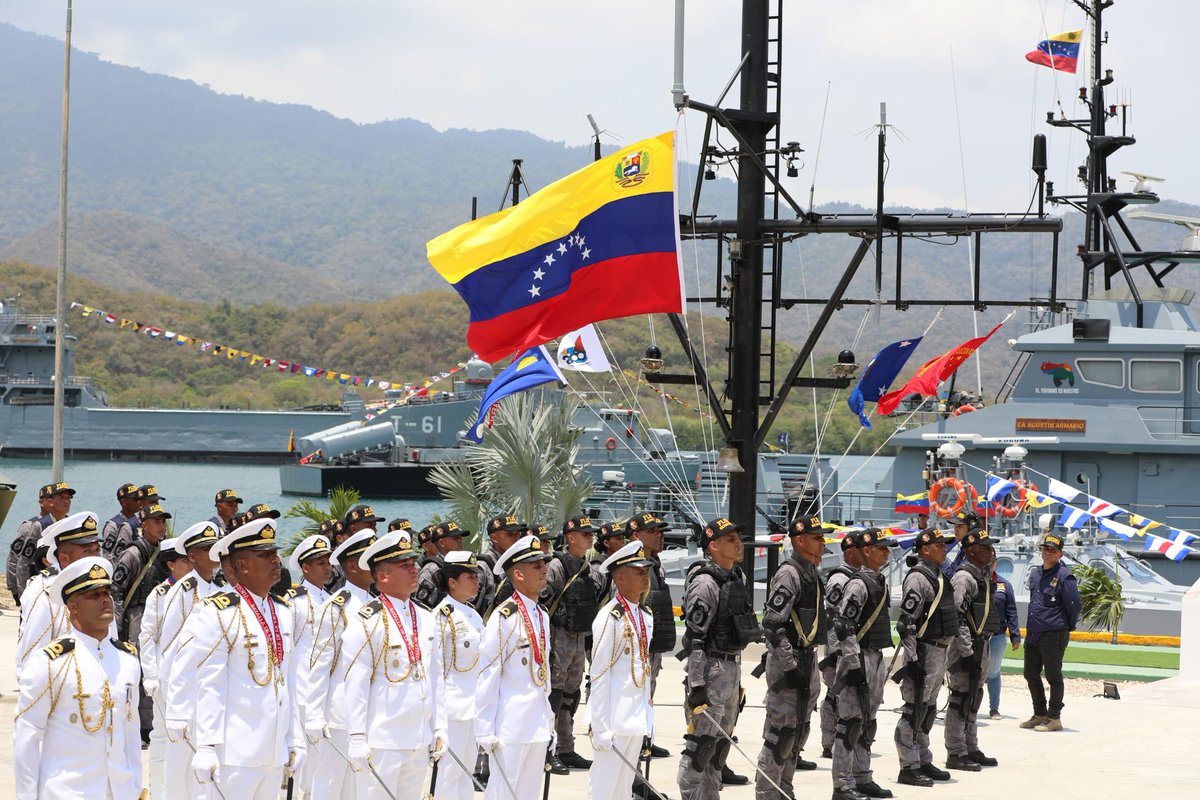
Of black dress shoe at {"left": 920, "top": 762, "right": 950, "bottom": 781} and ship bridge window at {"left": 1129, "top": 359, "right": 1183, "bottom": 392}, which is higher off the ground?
ship bridge window at {"left": 1129, "top": 359, "right": 1183, "bottom": 392}

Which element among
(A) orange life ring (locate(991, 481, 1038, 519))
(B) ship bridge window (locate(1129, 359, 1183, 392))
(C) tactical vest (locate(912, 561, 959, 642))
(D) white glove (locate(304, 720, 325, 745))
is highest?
(B) ship bridge window (locate(1129, 359, 1183, 392))

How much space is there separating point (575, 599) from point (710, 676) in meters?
2.79

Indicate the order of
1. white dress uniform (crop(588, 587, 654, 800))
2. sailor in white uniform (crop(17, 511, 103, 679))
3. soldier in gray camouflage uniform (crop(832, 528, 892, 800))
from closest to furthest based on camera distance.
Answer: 1. white dress uniform (crop(588, 587, 654, 800))
2. sailor in white uniform (crop(17, 511, 103, 679))
3. soldier in gray camouflage uniform (crop(832, 528, 892, 800))

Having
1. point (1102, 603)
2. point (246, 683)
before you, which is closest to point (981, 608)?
point (246, 683)

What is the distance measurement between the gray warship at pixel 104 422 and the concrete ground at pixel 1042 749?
75508mm

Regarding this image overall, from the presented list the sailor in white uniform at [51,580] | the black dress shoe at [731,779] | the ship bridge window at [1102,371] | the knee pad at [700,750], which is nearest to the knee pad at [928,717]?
the black dress shoe at [731,779]

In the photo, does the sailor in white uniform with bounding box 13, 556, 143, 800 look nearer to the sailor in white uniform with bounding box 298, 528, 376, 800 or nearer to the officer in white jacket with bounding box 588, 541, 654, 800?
the sailor in white uniform with bounding box 298, 528, 376, 800

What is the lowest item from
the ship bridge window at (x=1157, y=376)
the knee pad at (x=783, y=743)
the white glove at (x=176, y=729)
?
the knee pad at (x=783, y=743)

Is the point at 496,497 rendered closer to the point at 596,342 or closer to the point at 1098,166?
the point at 596,342

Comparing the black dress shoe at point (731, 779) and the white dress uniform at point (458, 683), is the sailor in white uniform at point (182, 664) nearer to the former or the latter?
the white dress uniform at point (458, 683)

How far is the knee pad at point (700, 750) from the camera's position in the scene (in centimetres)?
967

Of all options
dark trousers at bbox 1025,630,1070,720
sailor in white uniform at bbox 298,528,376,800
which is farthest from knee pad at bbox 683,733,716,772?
dark trousers at bbox 1025,630,1070,720

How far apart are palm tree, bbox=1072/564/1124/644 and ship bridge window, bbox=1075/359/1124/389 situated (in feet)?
21.9

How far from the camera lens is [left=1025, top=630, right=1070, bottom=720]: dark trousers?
14.6 metres
